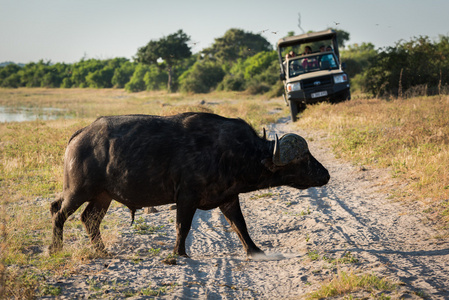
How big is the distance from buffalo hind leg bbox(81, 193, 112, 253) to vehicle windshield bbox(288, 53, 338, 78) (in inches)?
522

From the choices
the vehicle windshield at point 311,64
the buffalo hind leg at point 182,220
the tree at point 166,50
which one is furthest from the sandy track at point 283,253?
the tree at point 166,50

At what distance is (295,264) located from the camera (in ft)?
17.0

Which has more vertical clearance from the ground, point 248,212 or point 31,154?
point 31,154

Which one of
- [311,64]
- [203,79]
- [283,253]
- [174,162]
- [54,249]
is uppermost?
[203,79]

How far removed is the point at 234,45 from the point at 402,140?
65.5 metres

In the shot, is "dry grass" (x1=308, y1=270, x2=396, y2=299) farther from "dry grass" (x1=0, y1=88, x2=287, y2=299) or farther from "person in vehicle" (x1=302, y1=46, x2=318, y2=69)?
"person in vehicle" (x1=302, y1=46, x2=318, y2=69)

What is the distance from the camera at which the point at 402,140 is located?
1041 cm

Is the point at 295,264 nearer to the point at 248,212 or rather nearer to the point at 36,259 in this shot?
the point at 248,212

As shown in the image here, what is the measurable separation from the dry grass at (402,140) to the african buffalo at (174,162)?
3025 mm

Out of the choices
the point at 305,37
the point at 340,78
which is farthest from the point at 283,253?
the point at 305,37

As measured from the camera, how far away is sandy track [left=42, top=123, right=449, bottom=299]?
14.4 feet

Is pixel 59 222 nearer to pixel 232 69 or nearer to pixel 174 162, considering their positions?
pixel 174 162

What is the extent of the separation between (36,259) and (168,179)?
1.91 m

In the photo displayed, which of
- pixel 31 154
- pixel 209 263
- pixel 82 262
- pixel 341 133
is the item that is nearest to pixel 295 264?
pixel 209 263
